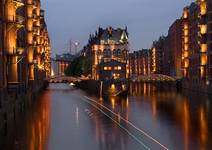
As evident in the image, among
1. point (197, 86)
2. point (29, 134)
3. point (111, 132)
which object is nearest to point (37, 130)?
point (29, 134)

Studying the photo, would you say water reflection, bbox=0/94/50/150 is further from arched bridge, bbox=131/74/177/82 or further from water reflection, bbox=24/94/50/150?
arched bridge, bbox=131/74/177/82

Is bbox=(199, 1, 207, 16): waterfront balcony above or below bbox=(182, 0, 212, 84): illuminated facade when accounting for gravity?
above

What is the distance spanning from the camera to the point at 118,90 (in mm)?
128500

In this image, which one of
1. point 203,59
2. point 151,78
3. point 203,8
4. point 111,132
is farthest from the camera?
point 151,78

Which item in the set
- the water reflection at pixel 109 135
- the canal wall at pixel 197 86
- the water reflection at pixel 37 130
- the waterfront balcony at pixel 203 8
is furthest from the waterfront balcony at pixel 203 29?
the water reflection at pixel 109 135

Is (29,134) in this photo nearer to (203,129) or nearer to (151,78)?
(203,129)

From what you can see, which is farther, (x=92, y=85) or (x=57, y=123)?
(x=92, y=85)

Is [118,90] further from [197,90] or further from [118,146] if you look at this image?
[118,146]

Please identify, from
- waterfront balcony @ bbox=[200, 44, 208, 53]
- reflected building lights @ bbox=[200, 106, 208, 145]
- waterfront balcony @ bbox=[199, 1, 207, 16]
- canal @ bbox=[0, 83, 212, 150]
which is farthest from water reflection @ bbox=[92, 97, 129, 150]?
waterfront balcony @ bbox=[199, 1, 207, 16]

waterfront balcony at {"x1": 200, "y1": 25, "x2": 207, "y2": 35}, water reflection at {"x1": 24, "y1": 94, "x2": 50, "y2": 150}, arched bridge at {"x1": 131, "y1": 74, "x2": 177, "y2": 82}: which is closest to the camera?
water reflection at {"x1": 24, "y1": 94, "x2": 50, "y2": 150}

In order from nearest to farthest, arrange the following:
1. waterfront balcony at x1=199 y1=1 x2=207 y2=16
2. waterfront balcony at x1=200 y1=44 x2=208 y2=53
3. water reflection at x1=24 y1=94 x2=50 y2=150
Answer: water reflection at x1=24 y1=94 x2=50 y2=150 → waterfront balcony at x1=200 y1=44 x2=208 y2=53 → waterfront balcony at x1=199 y1=1 x2=207 y2=16

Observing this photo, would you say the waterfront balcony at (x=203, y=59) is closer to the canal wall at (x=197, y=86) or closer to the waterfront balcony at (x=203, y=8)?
the canal wall at (x=197, y=86)

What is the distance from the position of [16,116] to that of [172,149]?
29.1 m

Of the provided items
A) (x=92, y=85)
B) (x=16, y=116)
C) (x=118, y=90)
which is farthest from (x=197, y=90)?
(x=16, y=116)
